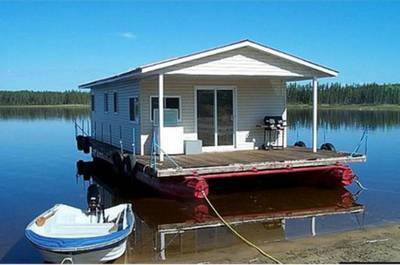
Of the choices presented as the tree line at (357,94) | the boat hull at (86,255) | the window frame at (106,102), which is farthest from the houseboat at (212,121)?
the tree line at (357,94)

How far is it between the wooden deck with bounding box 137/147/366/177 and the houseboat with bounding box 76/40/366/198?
24 mm

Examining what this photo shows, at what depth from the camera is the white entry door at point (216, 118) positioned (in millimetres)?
14539

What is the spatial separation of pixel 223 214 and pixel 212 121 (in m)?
4.19

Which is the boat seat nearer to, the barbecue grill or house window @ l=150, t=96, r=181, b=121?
house window @ l=150, t=96, r=181, b=121

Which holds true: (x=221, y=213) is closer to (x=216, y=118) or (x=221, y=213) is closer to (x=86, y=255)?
(x=216, y=118)

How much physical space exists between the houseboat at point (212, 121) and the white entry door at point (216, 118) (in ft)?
0.10

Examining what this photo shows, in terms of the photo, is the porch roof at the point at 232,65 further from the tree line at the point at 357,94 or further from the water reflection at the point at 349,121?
the tree line at the point at 357,94

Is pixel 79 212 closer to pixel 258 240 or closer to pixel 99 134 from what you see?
pixel 258 240

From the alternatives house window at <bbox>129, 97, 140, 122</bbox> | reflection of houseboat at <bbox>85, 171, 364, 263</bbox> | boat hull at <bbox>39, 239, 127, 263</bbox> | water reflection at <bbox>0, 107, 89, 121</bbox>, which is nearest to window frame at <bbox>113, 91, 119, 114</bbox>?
house window at <bbox>129, 97, 140, 122</bbox>

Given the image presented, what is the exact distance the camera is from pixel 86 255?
23.1 feet

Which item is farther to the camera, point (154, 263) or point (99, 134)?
point (99, 134)

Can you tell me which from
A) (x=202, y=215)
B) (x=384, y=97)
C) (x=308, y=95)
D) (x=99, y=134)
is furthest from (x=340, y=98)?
(x=202, y=215)

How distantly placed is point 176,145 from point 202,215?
3.29 meters

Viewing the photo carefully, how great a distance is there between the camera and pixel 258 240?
8.96 m
